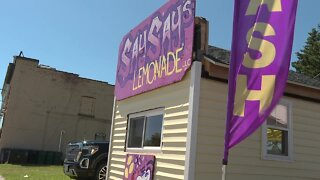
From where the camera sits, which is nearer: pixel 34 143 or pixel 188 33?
pixel 188 33

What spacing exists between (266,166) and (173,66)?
2.88 m

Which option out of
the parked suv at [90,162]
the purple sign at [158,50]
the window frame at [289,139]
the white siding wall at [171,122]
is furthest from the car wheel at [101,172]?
the window frame at [289,139]

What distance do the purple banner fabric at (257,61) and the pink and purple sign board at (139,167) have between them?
12.1 ft

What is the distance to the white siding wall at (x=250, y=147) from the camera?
8.61m

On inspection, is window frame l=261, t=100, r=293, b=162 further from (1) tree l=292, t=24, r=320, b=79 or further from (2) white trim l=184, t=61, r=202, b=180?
(1) tree l=292, t=24, r=320, b=79

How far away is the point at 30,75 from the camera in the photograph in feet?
116

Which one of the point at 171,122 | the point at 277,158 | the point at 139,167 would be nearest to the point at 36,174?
the point at 139,167

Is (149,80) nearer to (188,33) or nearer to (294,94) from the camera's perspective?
(188,33)

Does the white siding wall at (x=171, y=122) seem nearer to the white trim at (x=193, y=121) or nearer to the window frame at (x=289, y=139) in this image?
the white trim at (x=193, y=121)

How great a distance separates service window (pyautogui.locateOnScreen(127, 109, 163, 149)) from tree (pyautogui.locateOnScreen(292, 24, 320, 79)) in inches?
1335

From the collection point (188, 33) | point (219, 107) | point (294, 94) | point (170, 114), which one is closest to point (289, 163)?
point (294, 94)

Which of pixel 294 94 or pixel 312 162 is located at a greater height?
pixel 294 94

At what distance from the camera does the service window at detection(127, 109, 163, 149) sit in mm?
9938

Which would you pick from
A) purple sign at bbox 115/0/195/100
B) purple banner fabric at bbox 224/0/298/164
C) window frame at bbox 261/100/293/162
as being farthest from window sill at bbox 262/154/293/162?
purple banner fabric at bbox 224/0/298/164
